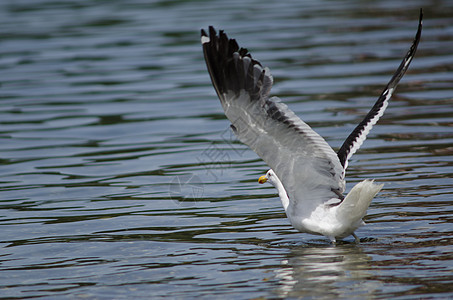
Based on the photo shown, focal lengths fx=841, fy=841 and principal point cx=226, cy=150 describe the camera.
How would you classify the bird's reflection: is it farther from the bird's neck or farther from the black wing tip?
the black wing tip

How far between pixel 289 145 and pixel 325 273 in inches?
46.1

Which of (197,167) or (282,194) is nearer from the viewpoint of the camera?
(282,194)

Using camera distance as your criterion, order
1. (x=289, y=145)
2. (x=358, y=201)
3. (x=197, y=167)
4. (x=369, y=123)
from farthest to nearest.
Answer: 1. (x=197, y=167)
2. (x=369, y=123)
3. (x=358, y=201)
4. (x=289, y=145)

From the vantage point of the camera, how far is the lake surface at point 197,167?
7.42m

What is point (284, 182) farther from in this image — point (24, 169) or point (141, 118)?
point (141, 118)

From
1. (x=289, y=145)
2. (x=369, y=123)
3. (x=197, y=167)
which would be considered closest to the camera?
(x=289, y=145)

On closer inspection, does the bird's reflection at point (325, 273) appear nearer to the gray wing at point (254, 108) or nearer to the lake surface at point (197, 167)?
the lake surface at point (197, 167)

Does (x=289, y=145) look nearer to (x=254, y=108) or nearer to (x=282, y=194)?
(x=254, y=108)

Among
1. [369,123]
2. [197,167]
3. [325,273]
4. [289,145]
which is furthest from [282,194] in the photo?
[197,167]

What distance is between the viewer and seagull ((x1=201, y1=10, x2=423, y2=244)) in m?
7.20

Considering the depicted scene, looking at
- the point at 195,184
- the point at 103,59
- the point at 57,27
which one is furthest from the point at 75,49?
the point at 195,184

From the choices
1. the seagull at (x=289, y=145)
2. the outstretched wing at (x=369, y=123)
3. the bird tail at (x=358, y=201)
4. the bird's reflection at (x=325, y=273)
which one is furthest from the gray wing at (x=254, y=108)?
the bird's reflection at (x=325, y=273)

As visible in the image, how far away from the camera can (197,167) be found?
1212 centimetres

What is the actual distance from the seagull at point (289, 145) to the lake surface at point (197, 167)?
0.35 metres
